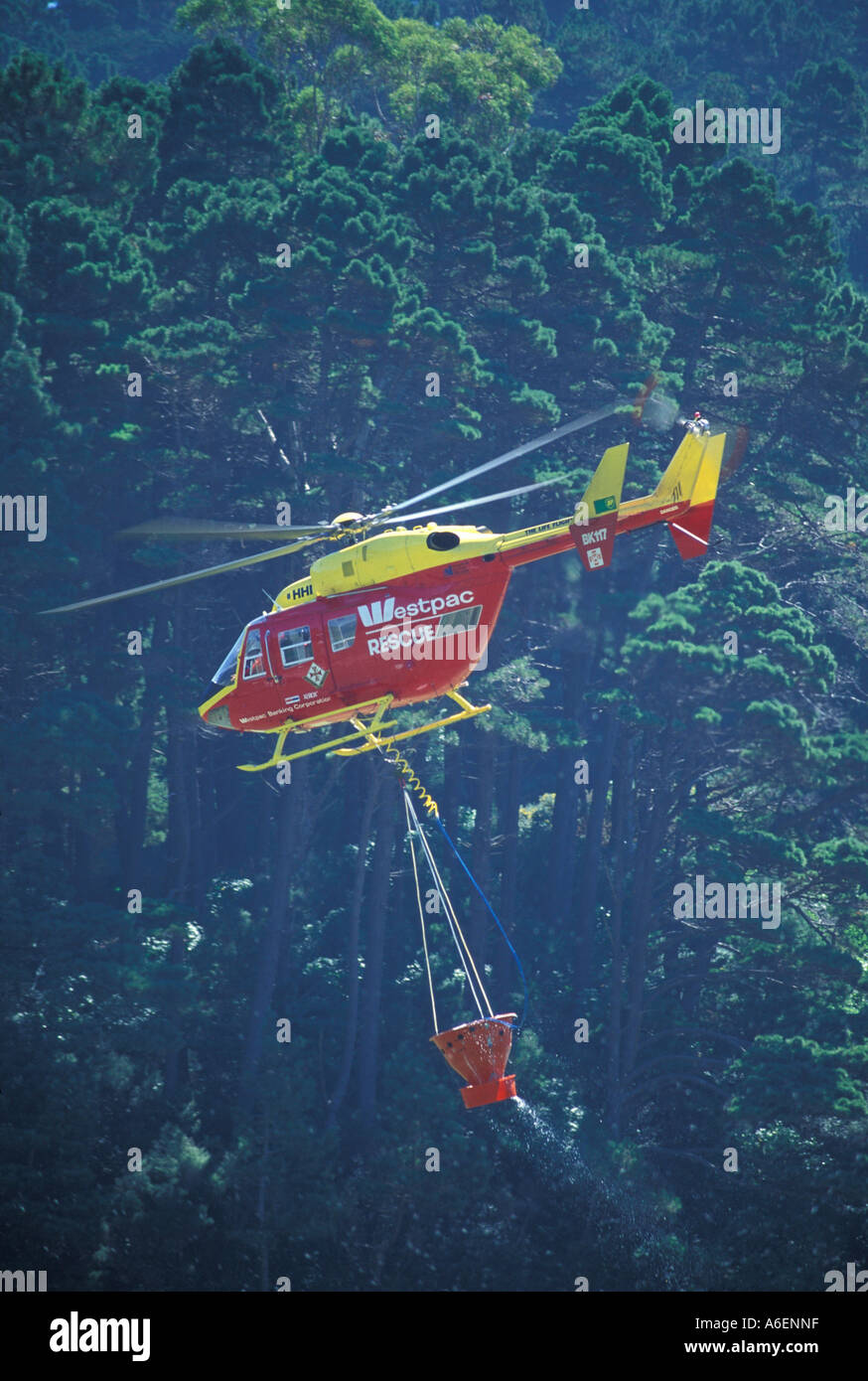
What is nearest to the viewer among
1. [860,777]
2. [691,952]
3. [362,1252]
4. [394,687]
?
[394,687]

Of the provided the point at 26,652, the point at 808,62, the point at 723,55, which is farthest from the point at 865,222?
the point at 26,652

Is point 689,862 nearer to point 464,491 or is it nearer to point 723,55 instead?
point 464,491

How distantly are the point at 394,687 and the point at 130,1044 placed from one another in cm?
1548

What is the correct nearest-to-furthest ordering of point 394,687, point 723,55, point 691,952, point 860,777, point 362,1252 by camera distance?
point 394,687, point 362,1252, point 860,777, point 691,952, point 723,55

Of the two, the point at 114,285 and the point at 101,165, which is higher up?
the point at 101,165

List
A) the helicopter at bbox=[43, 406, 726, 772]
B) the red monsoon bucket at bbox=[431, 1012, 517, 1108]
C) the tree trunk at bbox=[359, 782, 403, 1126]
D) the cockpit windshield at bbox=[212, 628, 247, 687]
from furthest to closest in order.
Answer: the tree trunk at bbox=[359, 782, 403, 1126]
the cockpit windshield at bbox=[212, 628, 247, 687]
the red monsoon bucket at bbox=[431, 1012, 517, 1108]
the helicopter at bbox=[43, 406, 726, 772]

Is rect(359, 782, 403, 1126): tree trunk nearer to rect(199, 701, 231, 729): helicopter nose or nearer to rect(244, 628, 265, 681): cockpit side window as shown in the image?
rect(199, 701, 231, 729): helicopter nose

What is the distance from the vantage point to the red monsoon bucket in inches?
1183

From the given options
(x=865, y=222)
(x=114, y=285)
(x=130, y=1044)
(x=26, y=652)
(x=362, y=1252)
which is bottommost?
(x=362, y=1252)

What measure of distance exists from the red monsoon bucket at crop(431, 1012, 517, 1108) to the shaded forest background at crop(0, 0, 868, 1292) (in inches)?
462

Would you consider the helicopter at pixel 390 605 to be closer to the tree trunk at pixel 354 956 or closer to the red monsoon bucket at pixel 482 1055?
the red monsoon bucket at pixel 482 1055

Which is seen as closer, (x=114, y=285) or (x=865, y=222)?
(x=114, y=285)

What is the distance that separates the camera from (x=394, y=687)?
29141 millimetres

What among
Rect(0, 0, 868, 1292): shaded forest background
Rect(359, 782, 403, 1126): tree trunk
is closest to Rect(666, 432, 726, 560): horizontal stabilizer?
Rect(0, 0, 868, 1292): shaded forest background
